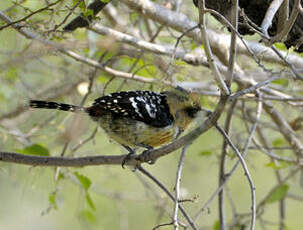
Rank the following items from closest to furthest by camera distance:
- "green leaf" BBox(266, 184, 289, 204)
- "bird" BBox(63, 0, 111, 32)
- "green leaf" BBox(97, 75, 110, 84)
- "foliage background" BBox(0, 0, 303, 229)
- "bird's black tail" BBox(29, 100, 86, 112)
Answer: "bird" BBox(63, 0, 111, 32), "bird's black tail" BBox(29, 100, 86, 112), "foliage background" BBox(0, 0, 303, 229), "green leaf" BBox(266, 184, 289, 204), "green leaf" BBox(97, 75, 110, 84)

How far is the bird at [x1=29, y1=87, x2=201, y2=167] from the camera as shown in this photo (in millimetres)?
3682

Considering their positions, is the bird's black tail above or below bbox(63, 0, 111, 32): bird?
below

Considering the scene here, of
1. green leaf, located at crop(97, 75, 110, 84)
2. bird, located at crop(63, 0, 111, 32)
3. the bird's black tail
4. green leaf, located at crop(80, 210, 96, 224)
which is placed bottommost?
green leaf, located at crop(80, 210, 96, 224)

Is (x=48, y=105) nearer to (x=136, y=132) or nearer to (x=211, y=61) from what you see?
(x=136, y=132)

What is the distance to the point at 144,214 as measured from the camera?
742 cm

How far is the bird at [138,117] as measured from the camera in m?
3.68

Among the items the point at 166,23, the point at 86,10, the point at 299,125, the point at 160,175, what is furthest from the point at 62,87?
the point at 160,175

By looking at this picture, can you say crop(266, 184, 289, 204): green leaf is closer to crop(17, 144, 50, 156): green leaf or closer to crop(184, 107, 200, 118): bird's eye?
crop(184, 107, 200, 118): bird's eye

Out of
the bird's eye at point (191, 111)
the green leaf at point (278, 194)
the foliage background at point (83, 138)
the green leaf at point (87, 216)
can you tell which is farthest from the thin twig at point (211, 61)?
the green leaf at point (87, 216)

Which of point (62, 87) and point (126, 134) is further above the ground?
point (126, 134)

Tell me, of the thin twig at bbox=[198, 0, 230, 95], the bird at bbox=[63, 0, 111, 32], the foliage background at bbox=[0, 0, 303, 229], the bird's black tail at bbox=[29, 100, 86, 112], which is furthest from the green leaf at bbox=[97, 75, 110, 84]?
the thin twig at bbox=[198, 0, 230, 95]

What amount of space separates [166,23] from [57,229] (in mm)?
4940

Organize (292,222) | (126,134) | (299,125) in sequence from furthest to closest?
(292,222), (299,125), (126,134)

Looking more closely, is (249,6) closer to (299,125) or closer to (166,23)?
(166,23)
